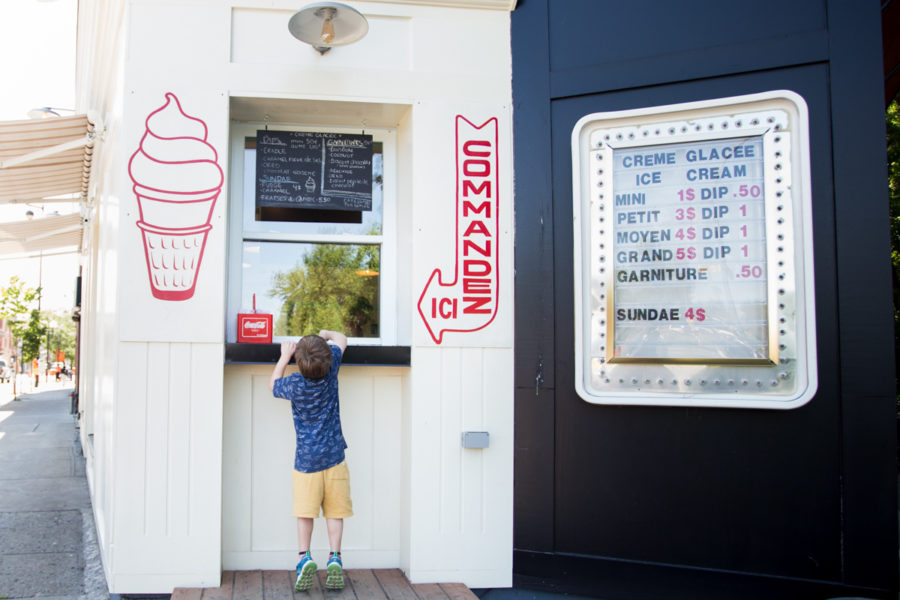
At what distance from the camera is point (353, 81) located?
4.00 m

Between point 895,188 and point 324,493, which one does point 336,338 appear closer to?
point 324,493

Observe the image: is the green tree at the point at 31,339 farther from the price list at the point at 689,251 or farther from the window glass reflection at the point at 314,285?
the price list at the point at 689,251

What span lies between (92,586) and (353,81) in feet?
12.1

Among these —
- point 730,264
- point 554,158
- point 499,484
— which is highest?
point 554,158

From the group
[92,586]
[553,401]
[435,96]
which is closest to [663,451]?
[553,401]

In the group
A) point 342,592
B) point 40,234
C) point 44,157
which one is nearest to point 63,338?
point 40,234

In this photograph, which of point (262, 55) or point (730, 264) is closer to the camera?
point (730, 264)

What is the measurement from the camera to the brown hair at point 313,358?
139 inches

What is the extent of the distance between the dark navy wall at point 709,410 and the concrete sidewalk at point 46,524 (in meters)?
3.01

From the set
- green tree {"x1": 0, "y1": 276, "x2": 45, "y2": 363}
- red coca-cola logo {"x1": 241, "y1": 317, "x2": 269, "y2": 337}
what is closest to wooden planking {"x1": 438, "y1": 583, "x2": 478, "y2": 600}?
red coca-cola logo {"x1": 241, "y1": 317, "x2": 269, "y2": 337}

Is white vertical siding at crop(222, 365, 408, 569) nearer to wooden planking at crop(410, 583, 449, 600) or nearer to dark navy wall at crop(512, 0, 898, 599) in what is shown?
wooden planking at crop(410, 583, 449, 600)

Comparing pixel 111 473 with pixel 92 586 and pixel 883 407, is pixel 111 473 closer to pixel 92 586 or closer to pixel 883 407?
pixel 92 586

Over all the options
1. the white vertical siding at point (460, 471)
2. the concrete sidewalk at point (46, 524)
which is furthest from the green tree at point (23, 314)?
the white vertical siding at point (460, 471)

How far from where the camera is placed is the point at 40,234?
10.6 meters
